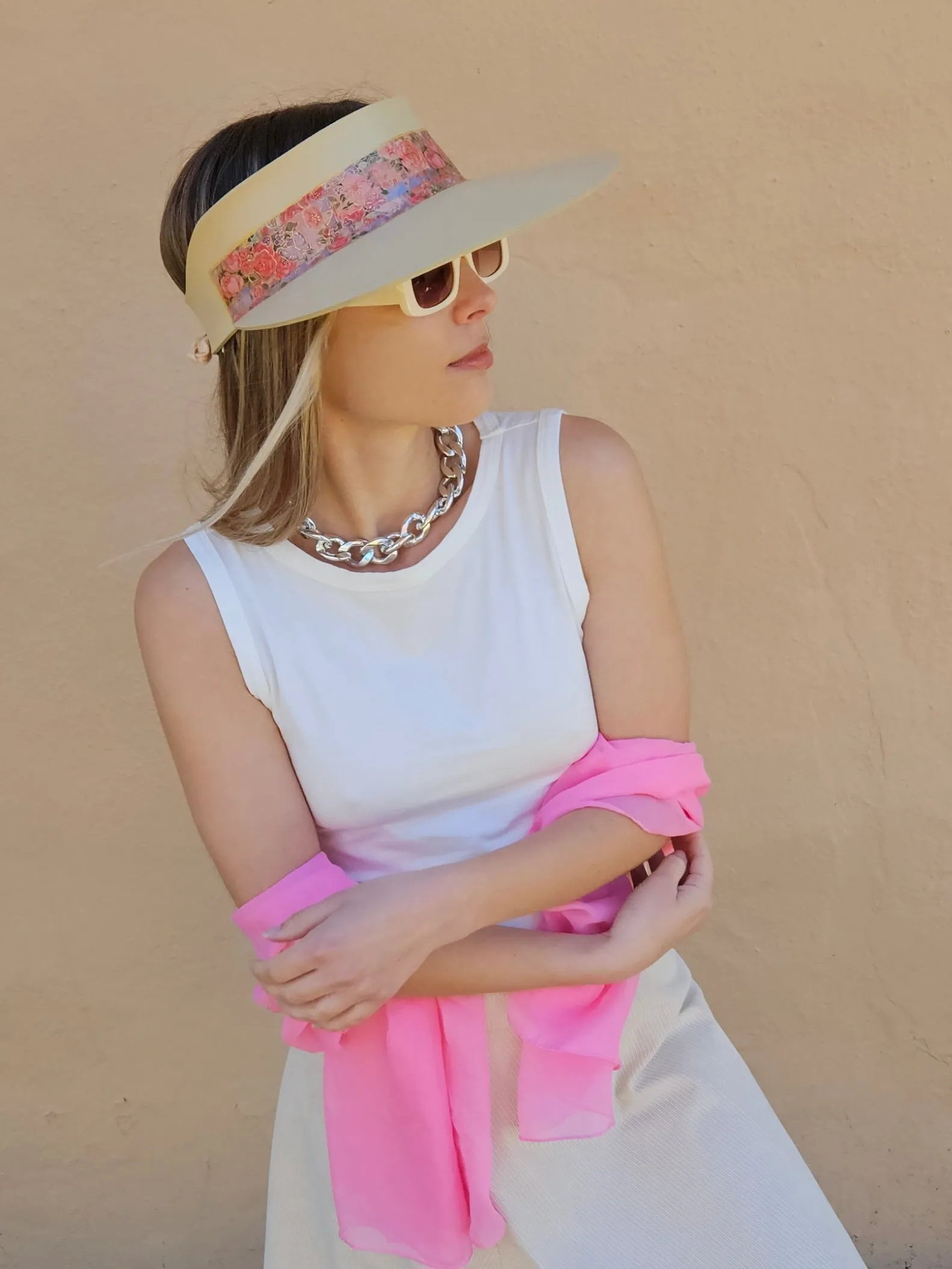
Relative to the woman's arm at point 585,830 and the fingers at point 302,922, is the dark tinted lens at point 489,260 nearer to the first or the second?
the woman's arm at point 585,830

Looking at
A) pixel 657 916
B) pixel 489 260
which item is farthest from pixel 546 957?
pixel 489 260

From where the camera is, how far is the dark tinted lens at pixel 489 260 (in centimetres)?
158

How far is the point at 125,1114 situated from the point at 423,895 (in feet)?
5.11

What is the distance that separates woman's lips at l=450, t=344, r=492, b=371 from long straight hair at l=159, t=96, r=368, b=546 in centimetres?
16

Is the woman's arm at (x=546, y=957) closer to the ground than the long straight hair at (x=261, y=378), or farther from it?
closer to the ground

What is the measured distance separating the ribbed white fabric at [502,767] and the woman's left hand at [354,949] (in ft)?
0.66

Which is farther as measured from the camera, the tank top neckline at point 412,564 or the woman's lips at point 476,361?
the tank top neckline at point 412,564

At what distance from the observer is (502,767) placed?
1632 millimetres

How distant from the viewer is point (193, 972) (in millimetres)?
2627

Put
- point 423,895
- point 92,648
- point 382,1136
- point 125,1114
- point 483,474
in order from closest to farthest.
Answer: point 423,895 < point 382,1136 < point 483,474 < point 92,648 < point 125,1114

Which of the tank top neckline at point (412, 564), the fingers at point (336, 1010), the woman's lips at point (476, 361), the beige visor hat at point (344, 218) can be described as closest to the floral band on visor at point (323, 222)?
the beige visor hat at point (344, 218)

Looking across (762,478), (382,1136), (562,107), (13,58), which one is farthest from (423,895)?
(13,58)

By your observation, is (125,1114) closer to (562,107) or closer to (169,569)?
(169,569)

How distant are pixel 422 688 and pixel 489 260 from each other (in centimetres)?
52
